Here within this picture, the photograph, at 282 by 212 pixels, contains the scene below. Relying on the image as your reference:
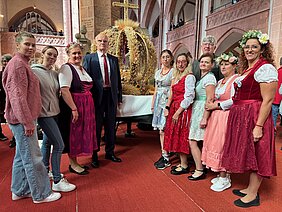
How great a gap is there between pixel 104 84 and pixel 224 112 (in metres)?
1.47

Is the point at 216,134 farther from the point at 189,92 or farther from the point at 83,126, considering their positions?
the point at 83,126

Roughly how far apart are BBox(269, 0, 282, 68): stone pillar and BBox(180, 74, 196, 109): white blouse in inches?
205

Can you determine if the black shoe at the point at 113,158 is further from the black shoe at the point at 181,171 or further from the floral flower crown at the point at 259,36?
the floral flower crown at the point at 259,36

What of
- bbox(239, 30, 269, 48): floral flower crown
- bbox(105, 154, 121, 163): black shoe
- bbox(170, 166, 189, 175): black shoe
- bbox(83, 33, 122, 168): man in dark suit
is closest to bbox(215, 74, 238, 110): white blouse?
bbox(239, 30, 269, 48): floral flower crown

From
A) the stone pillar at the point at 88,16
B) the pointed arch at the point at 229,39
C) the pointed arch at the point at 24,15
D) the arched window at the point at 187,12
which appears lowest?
the stone pillar at the point at 88,16

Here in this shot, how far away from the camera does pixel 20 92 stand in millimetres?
1646

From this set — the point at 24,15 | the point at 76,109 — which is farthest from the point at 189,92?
the point at 24,15

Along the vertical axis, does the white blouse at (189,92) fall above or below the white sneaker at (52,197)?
above

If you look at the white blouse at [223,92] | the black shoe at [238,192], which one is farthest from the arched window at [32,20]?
the black shoe at [238,192]

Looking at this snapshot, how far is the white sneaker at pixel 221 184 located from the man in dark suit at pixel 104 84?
1.43 meters

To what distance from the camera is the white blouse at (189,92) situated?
2.32 metres

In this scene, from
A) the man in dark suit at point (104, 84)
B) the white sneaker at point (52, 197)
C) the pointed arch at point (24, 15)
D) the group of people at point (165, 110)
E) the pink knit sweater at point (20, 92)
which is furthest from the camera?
the pointed arch at point (24, 15)

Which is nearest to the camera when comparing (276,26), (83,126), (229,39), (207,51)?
(83,126)

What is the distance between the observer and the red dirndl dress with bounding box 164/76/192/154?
7.98ft
